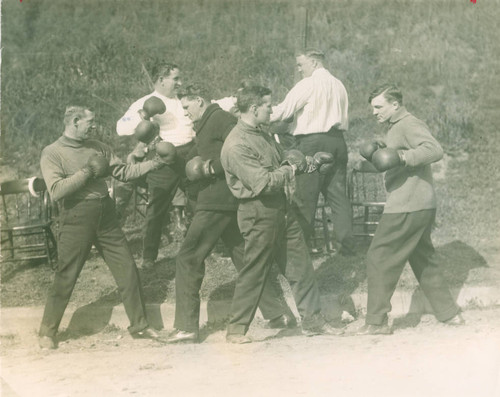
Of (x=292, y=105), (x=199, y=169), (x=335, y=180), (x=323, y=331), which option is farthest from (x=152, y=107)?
(x=323, y=331)

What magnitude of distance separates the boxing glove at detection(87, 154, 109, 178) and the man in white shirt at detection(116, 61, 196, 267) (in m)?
1.41

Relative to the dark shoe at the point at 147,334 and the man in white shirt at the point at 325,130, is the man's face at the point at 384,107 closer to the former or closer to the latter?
the man in white shirt at the point at 325,130

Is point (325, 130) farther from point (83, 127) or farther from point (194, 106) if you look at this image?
point (83, 127)

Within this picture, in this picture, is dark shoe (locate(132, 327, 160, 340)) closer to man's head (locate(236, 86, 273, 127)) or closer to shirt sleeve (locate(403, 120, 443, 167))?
man's head (locate(236, 86, 273, 127))

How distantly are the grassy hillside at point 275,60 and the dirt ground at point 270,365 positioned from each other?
9.59ft

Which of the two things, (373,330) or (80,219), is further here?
(373,330)

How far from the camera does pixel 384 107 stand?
5996mm

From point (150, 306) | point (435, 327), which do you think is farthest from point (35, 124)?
point (435, 327)

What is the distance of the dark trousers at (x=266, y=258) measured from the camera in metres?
5.67

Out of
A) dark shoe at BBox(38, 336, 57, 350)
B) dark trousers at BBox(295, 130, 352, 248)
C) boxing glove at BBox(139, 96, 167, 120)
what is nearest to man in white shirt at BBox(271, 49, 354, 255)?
dark trousers at BBox(295, 130, 352, 248)

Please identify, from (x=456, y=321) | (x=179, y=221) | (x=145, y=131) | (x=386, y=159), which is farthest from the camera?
(x=179, y=221)

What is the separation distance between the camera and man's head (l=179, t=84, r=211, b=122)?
6.00 meters

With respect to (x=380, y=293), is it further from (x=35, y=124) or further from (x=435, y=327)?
(x=35, y=124)

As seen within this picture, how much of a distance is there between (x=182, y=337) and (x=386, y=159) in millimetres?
2116
